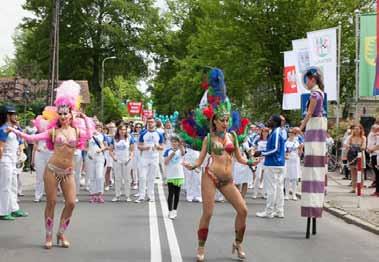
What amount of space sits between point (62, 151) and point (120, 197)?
8.05m

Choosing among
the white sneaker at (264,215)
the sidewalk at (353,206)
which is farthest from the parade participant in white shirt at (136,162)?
the white sneaker at (264,215)

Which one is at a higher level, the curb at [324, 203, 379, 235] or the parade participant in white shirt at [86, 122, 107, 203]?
the parade participant in white shirt at [86, 122, 107, 203]

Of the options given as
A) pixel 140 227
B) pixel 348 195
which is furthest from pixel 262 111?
pixel 140 227

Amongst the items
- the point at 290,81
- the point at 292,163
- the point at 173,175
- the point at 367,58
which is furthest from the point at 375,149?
the point at 290,81

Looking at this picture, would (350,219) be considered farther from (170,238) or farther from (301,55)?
(301,55)

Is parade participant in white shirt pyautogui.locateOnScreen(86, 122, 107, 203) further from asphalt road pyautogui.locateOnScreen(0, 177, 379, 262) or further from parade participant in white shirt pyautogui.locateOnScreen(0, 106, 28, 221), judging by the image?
parade participant in white shirt pyautogui.locateOnScreen(0, 106, 28, 221)

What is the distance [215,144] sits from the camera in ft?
28.1

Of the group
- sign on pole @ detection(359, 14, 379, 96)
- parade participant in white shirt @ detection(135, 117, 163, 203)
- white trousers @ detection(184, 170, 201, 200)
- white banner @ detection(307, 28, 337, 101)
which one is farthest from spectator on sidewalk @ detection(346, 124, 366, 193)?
parade participant in white shirt @ detection(135, 117, 163, 203)

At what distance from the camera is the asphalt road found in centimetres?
879

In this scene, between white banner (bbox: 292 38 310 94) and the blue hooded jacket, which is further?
white banner (bbox: 292 38 310 94)

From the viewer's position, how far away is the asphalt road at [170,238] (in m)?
8.79

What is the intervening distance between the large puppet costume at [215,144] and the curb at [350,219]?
147 inches

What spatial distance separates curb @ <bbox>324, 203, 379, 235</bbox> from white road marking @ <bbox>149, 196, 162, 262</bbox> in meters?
3.61

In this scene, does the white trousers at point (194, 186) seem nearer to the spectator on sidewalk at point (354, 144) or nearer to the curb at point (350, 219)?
the curb at point (350, 219)
